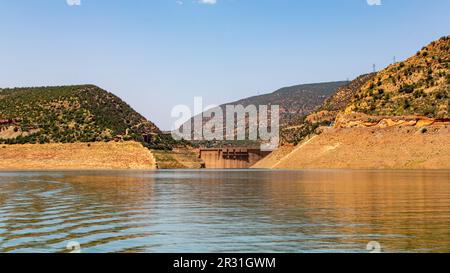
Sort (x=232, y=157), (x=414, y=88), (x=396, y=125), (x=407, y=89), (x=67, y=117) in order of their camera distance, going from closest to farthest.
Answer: (x=396, y=125)
(x=414, y=88)
(x=407, y=89)
(x=67, y=117)
(x=232, y=157)

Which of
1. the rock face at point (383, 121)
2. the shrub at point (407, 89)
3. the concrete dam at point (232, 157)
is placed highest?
the shrub at point (407, 89)

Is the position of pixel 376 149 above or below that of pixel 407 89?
below

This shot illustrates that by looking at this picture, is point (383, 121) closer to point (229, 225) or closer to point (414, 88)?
point (414, 88)

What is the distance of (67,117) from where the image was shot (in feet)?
545

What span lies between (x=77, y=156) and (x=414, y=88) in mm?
74705

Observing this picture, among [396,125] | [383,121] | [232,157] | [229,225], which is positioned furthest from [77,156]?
[229,225]

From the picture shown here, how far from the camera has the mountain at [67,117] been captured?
155250mm

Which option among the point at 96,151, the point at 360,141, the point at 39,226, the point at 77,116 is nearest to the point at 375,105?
the point at 360,141

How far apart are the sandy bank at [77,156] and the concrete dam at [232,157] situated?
2904 centimetres

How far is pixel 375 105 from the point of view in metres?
130

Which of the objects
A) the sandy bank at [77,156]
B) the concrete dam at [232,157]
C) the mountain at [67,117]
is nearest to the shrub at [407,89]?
the concrete dam at [232,157]

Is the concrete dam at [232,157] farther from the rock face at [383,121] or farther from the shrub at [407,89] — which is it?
the shrub at [407,89]

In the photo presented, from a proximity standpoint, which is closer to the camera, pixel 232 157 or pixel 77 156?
pixel 77 156

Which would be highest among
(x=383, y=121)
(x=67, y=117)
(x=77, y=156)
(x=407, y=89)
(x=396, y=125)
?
(x=407, y=89)
